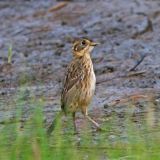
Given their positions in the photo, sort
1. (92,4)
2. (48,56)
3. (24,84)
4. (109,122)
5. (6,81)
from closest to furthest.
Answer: (109,122), (24,84), (6,81), (48,56), (92,4)

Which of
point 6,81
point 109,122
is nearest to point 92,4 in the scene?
point 6,81

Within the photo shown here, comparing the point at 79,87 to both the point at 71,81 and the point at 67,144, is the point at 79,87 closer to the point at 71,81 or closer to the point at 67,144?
the point at 71,81

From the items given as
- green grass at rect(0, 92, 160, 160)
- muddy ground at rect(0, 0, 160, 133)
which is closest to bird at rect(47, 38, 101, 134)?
muddy ground at rect(0, 0, 160, 133)

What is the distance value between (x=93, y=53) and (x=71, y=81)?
4.11m

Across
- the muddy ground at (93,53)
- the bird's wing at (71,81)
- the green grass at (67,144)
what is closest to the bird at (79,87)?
the bird's wing at (71,81)

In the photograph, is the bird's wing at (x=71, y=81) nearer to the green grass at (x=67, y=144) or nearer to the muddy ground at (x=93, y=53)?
the muddy ground at (x=93, y=53)

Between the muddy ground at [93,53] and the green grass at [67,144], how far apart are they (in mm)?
712

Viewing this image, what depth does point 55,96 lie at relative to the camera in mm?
11742

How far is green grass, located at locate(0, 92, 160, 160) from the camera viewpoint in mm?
7391

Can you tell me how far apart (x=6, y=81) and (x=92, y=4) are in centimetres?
464

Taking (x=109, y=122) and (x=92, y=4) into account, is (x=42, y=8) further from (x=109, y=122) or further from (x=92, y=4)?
(x=109, y=122)

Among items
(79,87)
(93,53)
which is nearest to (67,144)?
(79,87)

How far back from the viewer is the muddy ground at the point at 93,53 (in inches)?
430

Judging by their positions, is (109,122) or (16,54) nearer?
(109,122)
